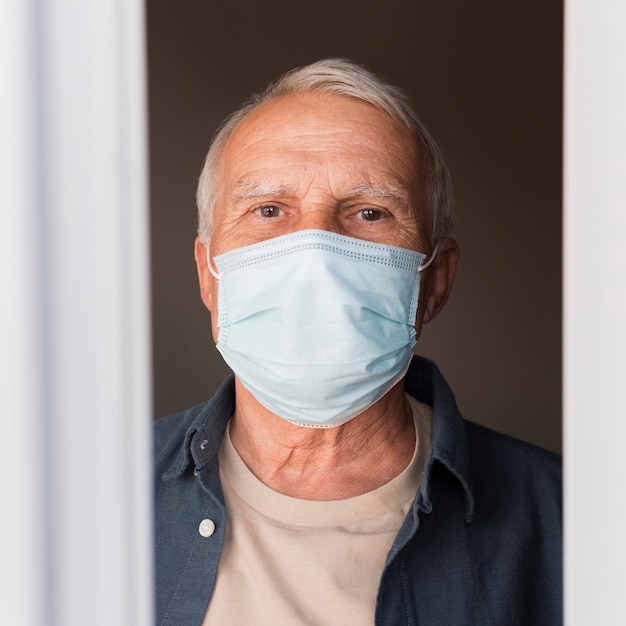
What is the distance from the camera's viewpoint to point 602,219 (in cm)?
43

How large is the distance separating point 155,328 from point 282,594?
2309mm

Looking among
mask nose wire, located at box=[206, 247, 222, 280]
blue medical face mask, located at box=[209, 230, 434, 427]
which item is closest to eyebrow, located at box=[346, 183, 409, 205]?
blue medical face mask, located at box=[209, 230, 434, 427]

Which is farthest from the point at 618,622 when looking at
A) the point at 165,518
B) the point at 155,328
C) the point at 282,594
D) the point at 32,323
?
the point at 155,328

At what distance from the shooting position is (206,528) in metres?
1.62

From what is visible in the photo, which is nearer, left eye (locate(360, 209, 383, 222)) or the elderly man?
the elderly man

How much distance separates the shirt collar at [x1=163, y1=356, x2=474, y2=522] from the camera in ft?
5.38

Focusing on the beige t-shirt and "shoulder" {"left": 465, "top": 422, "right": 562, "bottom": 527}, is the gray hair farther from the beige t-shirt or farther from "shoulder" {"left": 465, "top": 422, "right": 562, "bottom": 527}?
the beige t-shirt

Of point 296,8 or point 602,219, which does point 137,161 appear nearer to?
point 602,219

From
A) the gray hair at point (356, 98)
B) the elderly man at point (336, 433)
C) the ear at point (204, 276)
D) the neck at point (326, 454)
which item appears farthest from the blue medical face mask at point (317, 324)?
the gray hair at point (356, 98)

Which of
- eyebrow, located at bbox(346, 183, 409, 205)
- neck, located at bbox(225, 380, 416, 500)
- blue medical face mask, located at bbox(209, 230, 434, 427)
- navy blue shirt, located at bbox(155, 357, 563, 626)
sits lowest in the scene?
navy blue shirt, located at bbox(155, 357, 563, 626)

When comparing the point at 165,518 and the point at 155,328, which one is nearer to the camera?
the point at 165,518

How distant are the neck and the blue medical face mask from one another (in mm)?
107

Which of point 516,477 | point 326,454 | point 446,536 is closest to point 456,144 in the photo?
point 516,477

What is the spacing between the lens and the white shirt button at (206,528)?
5.28 ft
